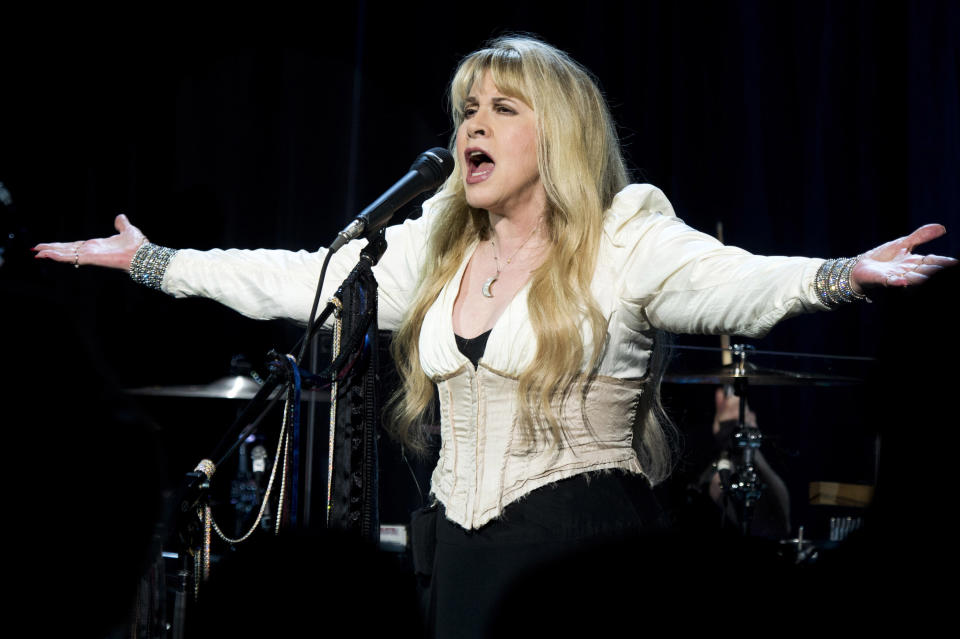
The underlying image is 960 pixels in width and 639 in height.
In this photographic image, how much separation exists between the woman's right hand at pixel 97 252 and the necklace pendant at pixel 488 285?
736 millimetres

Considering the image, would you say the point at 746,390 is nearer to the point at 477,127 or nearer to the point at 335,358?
the point at 477,127

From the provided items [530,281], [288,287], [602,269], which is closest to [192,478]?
[288,287]

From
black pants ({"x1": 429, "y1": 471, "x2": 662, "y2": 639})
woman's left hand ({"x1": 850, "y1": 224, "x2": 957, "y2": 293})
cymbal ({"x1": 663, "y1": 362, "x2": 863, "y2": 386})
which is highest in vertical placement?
woman's left hand ({"x1": 850, "y1": 224, "x2": 957, "y2": 293})

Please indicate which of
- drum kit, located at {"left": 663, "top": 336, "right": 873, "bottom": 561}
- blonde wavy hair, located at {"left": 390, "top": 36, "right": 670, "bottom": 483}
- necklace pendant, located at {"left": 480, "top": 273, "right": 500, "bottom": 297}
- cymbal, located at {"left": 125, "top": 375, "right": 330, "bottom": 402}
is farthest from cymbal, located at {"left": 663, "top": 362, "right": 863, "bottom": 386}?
necklace pendant, located at {"left": 480, "top": 273, "right": 500, "bottom": 297}

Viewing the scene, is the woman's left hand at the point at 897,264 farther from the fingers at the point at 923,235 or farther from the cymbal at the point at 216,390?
the cymbal at the point at 216,390

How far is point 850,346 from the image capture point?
3332 millimetres

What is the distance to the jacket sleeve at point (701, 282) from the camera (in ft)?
4.49

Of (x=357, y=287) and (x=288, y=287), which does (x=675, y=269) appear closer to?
(x=357, y=287)

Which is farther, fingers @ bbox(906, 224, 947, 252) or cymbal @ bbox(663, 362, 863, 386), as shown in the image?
cymbal @ bbox(663, 362, 863, 386)

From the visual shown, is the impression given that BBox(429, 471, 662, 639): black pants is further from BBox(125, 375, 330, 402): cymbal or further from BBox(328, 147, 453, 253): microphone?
BBox(125, 375, 330, 402): cymbal

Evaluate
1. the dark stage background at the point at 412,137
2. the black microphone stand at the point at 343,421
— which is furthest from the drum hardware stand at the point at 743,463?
the black microphone stand at the point at 343,421

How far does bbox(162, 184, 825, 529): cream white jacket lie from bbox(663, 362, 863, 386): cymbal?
1.56 metres

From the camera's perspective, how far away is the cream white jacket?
4.67 ft

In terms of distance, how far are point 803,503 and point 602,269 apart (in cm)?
228
